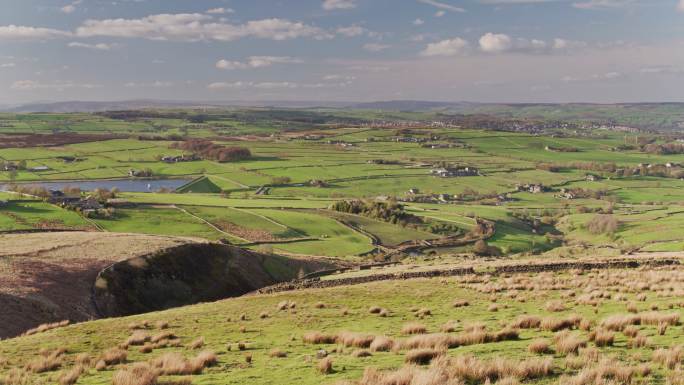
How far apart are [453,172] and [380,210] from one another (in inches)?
3135

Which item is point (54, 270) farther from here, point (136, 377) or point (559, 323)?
point (559, 323)

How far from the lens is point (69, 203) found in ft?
288

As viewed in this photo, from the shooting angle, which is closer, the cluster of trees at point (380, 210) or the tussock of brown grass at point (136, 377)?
the tussock of brown grass at point (136, 377)

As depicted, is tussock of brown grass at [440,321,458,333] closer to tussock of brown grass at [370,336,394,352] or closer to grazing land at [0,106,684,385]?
grazing land at [0,106,684,385]

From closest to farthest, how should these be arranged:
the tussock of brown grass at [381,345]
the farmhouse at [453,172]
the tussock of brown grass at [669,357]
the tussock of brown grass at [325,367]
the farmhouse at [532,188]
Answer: the tussock of brown grass at [669,357] → the tussock of brown grass at [325,367] → the tussock of brown grass at [381,345] → the farmhouse at [532,188] → the farmhouse at [453,172]

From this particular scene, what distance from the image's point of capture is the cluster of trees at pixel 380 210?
4156 inches

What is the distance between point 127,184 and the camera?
5994 inches

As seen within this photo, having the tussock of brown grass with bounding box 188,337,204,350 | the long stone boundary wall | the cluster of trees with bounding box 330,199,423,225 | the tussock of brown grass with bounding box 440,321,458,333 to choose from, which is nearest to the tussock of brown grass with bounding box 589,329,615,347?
the tussock of brown grass with bounding box 440,321,458,333

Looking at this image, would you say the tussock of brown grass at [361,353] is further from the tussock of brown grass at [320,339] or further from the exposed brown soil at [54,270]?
the exposed brown soil at [54,270]

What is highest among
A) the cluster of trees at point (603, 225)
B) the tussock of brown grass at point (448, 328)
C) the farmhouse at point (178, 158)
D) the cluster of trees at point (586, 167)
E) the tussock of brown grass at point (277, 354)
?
the tussock of brown grass at point (277, 354)

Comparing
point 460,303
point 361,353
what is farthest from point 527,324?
point 460,303

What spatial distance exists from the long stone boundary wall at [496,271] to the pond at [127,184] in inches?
4229

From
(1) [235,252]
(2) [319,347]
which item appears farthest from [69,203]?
(2) [319,347]

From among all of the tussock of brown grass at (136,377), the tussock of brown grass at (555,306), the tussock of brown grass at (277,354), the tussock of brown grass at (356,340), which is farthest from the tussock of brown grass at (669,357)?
the tussock of brown grass at (136,377)
